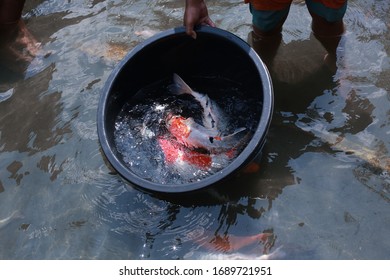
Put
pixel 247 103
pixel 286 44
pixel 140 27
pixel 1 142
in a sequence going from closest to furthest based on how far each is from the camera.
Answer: pixel 247 103, pixel 1 142, pixel 286 44, pixel 140 27

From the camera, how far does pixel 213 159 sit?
2.62m

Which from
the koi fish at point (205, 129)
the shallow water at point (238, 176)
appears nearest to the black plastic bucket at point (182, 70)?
the koi fish at point (205, 129)

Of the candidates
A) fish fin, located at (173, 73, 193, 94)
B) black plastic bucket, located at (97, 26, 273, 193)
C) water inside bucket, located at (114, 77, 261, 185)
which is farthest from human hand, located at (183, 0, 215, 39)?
water inside bucket, located at (114, 77, 261, 185)

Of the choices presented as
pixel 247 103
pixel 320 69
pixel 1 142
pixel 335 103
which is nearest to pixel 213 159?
pixel 247 103

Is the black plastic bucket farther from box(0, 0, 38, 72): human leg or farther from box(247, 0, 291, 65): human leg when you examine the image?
box(0, 0, 38, 72): human leg

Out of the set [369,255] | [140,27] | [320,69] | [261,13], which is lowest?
[369,255]

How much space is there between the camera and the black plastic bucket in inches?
88.5

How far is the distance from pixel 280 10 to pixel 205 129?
95cm

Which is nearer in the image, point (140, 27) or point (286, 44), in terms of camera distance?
point (286, 44)

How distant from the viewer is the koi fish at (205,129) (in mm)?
2645

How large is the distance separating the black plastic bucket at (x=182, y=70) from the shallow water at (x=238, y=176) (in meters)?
0.33

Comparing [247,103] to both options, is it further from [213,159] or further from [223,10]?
[223,10]

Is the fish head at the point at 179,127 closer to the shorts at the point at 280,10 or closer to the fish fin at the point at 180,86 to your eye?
the fish fin at the point at 180,86
